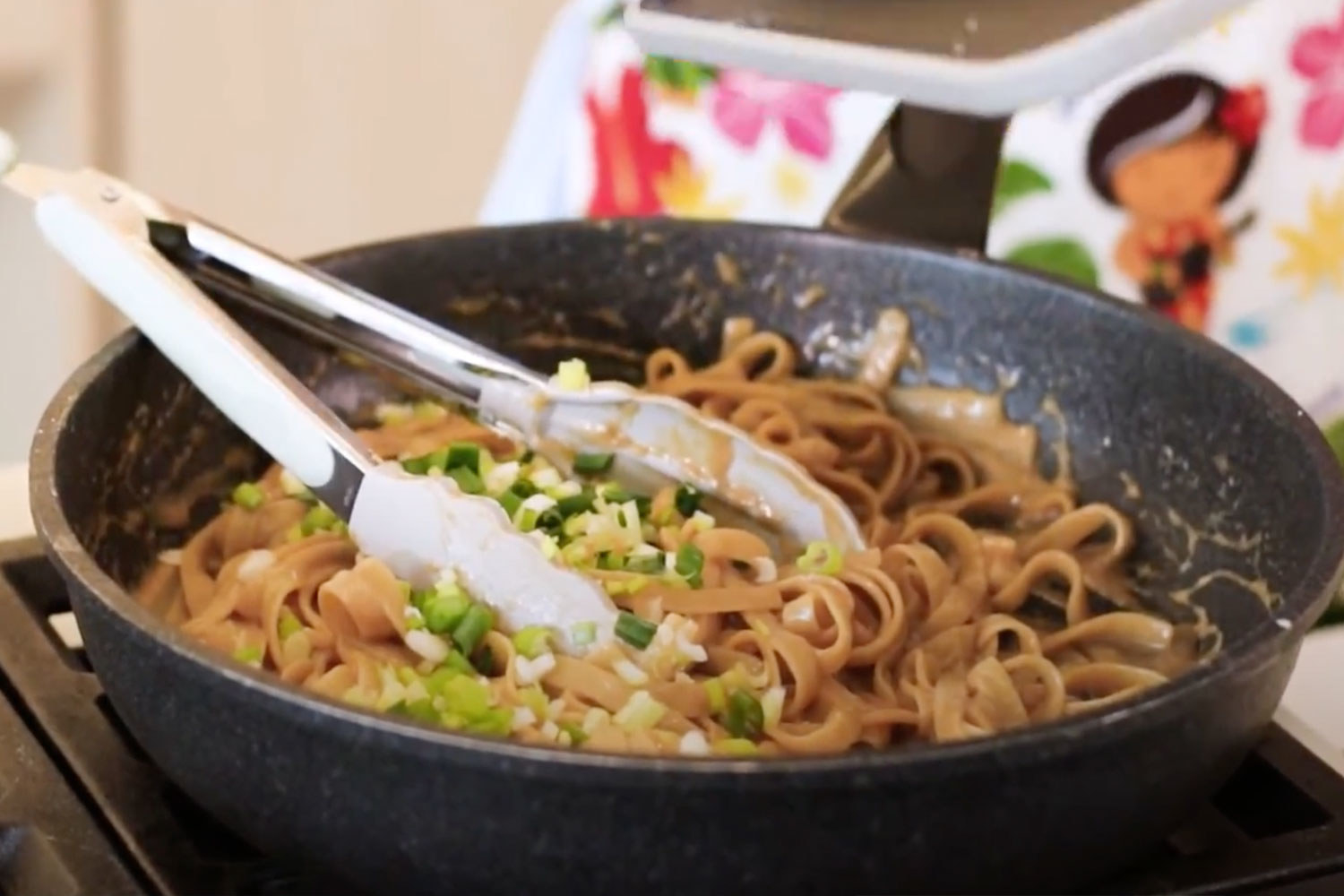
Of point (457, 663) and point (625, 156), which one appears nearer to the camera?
point (457, 663)

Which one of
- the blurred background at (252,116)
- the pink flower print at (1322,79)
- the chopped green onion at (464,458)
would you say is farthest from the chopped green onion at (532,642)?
the blurred background at (252,116)

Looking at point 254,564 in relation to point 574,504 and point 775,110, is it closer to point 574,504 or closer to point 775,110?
point 574,504

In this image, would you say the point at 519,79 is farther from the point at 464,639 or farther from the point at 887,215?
the point at 464,639

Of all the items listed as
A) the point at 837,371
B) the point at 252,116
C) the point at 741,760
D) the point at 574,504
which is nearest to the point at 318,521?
the point at 574,504

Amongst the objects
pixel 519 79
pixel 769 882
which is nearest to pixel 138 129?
pixel 519 79

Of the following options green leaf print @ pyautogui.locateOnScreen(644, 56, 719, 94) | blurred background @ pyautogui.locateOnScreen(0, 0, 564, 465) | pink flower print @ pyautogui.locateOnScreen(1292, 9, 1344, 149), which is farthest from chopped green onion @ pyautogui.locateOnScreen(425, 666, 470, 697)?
blurred background @ pyautogui.locateOnScreen(0, 0, 564, 465)

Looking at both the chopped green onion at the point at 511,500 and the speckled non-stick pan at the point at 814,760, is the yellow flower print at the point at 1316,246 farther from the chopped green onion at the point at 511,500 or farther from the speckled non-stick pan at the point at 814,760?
the chopped green onion at the point at 511,500
